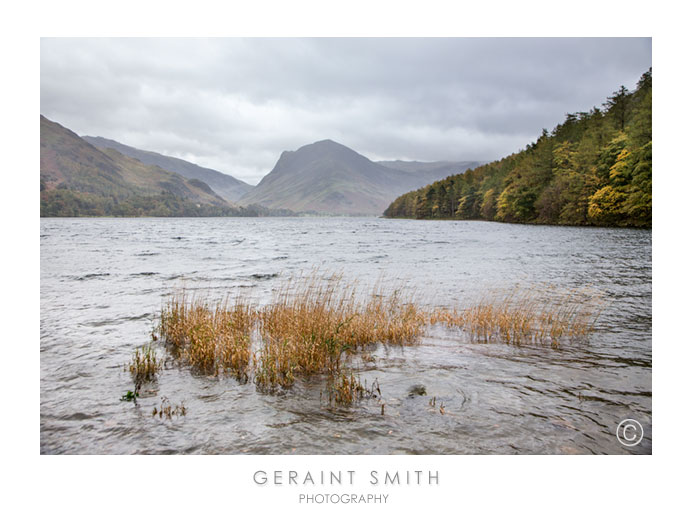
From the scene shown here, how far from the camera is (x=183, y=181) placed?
82.6 metres

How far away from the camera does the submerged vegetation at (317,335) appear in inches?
Answer: 269

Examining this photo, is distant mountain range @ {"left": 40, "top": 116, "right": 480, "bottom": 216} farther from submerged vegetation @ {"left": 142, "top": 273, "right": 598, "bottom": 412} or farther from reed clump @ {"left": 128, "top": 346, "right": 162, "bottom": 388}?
submerged vegetation @ {"left": 142, "top": 273, "right": 598, "bottom": 412}

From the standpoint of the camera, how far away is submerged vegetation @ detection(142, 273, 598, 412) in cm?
683

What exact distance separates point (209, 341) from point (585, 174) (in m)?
39.5

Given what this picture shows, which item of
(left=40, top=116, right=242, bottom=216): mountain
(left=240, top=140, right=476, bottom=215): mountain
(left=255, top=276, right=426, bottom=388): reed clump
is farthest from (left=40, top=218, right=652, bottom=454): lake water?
(left=240, top=140, right=476, bottom=215): mountain

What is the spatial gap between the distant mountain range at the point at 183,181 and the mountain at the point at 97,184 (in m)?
0.02

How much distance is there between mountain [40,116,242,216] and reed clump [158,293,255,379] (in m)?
3.67

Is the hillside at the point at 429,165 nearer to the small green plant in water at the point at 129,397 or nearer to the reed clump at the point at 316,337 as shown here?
the reed clump at the point at 316,337

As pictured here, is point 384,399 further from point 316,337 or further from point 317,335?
point 317,335

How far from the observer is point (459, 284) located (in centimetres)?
1770

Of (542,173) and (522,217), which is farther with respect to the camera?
(522,217)
